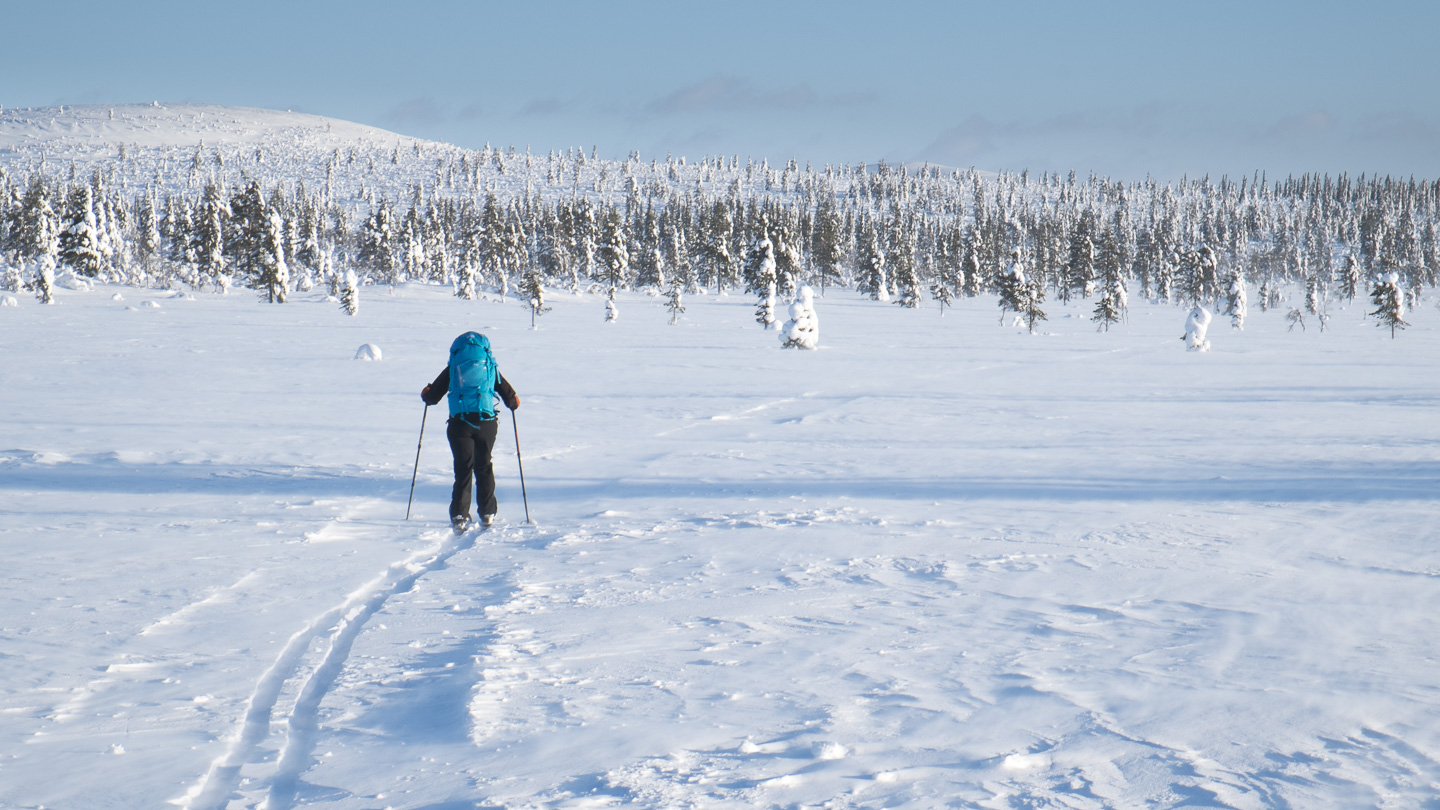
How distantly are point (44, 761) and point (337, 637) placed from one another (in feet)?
4.80

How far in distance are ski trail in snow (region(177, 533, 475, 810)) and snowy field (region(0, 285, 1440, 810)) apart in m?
0.02

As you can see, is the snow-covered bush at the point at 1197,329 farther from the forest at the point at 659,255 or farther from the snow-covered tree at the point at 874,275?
the snow-covered tree at the point at 874,275

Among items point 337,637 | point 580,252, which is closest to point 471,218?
point 580,252

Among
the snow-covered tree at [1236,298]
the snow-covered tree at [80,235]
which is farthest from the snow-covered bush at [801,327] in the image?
the snow-covered tree at [80,235]

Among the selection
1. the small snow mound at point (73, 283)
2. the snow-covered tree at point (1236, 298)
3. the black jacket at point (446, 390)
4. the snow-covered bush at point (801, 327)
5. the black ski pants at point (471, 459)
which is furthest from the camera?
the snow-covered tree at point (1236, 298)

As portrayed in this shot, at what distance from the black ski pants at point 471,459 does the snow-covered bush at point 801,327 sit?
85.1 feet

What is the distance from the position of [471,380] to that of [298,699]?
3.97 metres

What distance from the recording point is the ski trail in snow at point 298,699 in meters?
3.03

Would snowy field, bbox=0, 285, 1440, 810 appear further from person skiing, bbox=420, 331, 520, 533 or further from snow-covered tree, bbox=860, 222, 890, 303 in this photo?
snow-covered tree, bbox=860, 222, 890, 303

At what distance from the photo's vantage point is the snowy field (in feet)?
10.4

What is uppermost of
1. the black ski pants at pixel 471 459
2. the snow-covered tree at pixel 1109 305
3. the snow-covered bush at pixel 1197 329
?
the snow-covered tree at pixel 1109 305

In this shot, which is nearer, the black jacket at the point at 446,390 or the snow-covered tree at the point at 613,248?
the black jacket at the point at 446,390

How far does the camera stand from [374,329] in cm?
3809

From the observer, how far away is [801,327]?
108ft
